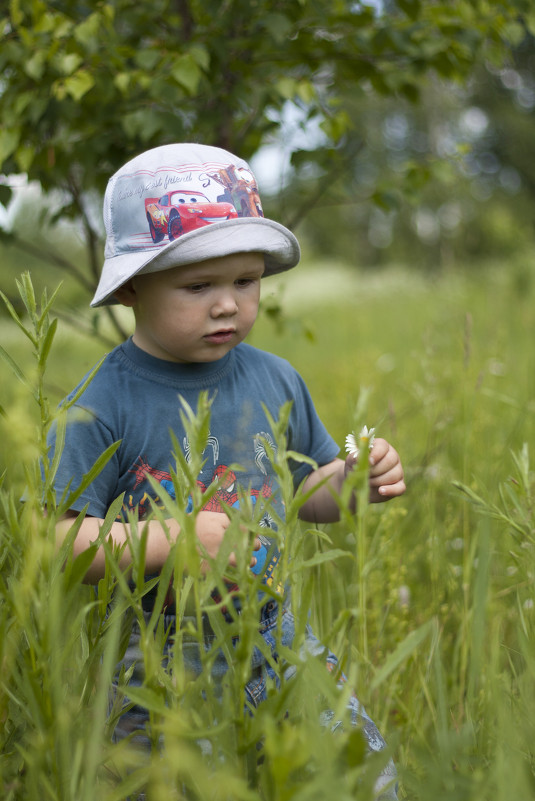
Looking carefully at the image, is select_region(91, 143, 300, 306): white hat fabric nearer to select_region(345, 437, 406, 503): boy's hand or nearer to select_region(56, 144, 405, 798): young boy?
select_region(56, 144, 405, 798): young boy

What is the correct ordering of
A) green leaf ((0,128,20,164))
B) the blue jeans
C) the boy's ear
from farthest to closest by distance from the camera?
green leaf ((0,128,20,164)) → the boy's ear → the blue jeans

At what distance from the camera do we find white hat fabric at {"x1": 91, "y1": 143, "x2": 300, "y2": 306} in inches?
58.1

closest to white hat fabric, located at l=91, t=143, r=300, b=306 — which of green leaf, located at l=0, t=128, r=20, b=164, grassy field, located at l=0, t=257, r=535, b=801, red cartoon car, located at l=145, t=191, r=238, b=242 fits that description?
red cartoon car, located at l=145, t=191, r=238, b=242

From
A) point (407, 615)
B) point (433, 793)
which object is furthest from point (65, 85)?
point (433, 793)

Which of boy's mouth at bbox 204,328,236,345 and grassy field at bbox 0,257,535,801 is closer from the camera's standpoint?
grassy field at bbox 0,257,535,801

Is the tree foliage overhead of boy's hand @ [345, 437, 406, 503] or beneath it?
overhead

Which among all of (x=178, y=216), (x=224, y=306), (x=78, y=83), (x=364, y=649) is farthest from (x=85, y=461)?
(x=78, y=83)

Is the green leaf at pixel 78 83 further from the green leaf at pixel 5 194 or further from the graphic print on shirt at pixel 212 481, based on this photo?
the graphic print on shirt at pixel 212 481

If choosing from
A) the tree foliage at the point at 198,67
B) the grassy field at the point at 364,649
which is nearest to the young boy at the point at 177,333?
the grassy field at the point at 364,649

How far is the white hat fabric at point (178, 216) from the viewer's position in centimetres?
148

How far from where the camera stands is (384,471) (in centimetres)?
151

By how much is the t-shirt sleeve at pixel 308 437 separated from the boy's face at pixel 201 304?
1.11 ft

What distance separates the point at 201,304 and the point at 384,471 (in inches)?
19.9

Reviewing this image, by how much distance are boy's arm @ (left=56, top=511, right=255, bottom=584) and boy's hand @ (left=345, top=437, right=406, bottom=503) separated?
0.31 metres
